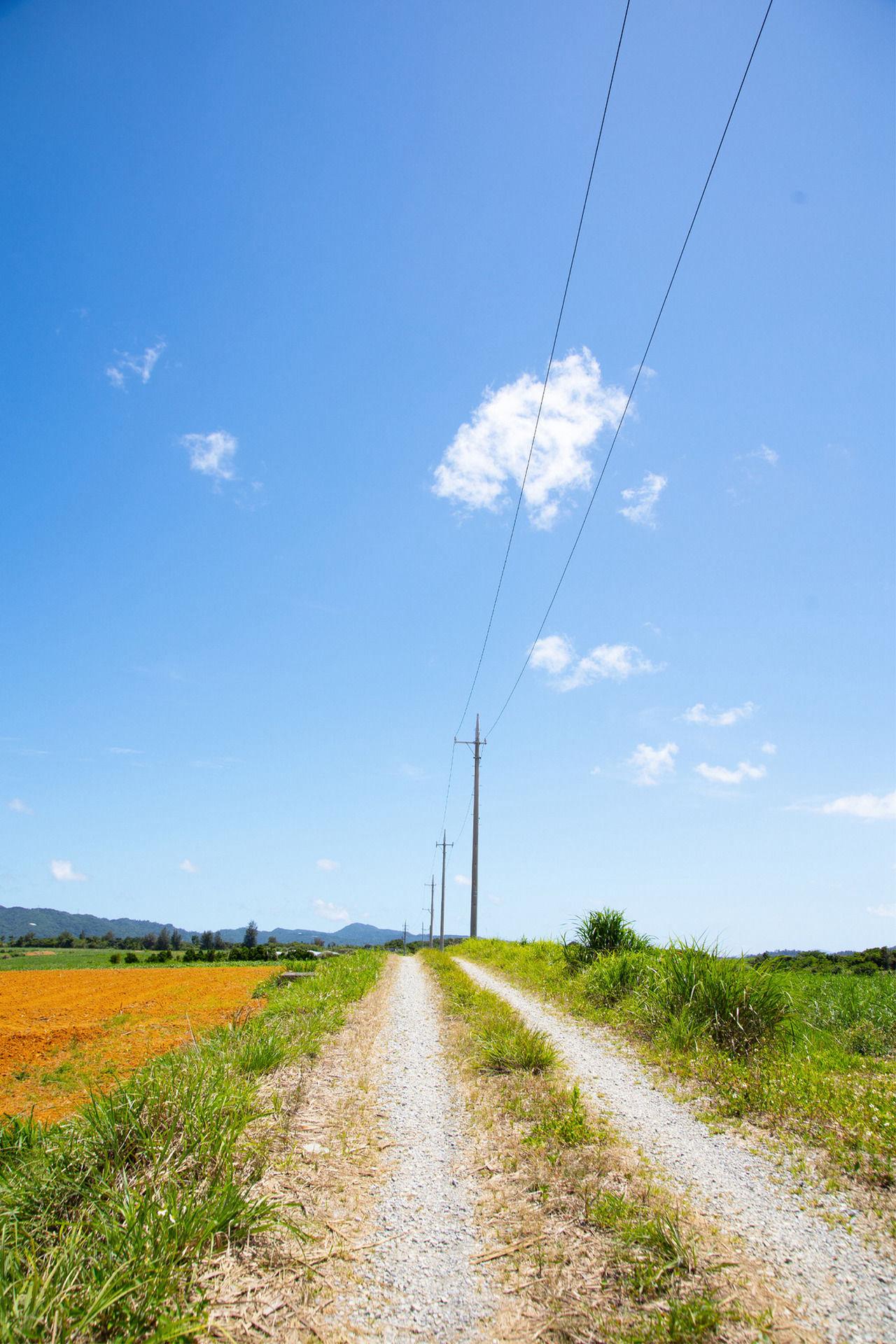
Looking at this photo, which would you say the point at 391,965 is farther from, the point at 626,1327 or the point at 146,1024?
the point at 626,1327

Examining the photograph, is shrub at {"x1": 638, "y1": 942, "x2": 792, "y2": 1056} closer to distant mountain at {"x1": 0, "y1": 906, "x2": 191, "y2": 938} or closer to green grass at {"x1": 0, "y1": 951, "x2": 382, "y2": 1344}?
green grass at {"x1": 0, "y1": 951, "x2": 382, "y2": 1344}

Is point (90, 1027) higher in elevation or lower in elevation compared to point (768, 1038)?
lower

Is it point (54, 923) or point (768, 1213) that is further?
point (54, 923)

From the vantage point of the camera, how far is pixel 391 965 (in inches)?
983

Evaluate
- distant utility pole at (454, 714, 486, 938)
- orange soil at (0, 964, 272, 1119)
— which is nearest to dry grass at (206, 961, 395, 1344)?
orange soil at (0, 964, 272, 1119)

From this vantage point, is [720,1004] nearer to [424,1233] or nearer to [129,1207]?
[424,1233]

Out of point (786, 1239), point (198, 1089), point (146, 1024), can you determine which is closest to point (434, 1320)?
point (786, 1239)

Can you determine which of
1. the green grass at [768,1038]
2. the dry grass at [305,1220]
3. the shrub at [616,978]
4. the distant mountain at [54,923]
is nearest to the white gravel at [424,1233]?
the dry grass at [305,1220]

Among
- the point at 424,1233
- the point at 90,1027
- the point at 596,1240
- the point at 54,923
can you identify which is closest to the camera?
the point at 596,1240

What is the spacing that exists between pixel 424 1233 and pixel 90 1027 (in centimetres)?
1475

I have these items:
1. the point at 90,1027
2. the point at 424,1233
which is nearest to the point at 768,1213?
the point at 424,1233

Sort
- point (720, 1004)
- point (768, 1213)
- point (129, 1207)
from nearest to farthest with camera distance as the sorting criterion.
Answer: point (129, 1207) → point (768, 1213) → point (720, 1004)

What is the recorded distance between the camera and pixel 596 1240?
132 inches

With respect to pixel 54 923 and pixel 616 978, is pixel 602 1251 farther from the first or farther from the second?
pixel 54 923
